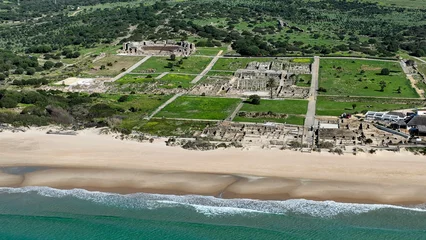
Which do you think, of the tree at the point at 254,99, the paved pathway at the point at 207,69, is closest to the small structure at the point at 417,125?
the tree at the point at 254,99

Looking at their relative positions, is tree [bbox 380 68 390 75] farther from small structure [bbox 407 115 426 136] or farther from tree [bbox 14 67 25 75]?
tree [bbox 14 67 25 75]

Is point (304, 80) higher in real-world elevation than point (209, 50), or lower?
lower

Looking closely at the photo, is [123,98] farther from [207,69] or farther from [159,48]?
[159,48]

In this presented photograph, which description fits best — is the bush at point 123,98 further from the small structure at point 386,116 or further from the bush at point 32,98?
the small structure at point 386,116

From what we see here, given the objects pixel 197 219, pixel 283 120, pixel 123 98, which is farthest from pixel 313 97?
pixel 197 219

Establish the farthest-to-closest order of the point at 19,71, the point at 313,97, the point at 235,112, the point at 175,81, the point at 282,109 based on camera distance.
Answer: the point at 19,71, the point at 175,81, the point at 313,97, the point at 282,109, the point at 235,112

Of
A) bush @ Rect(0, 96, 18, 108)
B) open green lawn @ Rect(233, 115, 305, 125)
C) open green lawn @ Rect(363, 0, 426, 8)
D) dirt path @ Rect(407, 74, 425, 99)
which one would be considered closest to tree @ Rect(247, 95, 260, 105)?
open green lawn @ Rect(233, 115, 305, 125)

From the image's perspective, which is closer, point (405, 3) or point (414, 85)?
point (414, 85)
